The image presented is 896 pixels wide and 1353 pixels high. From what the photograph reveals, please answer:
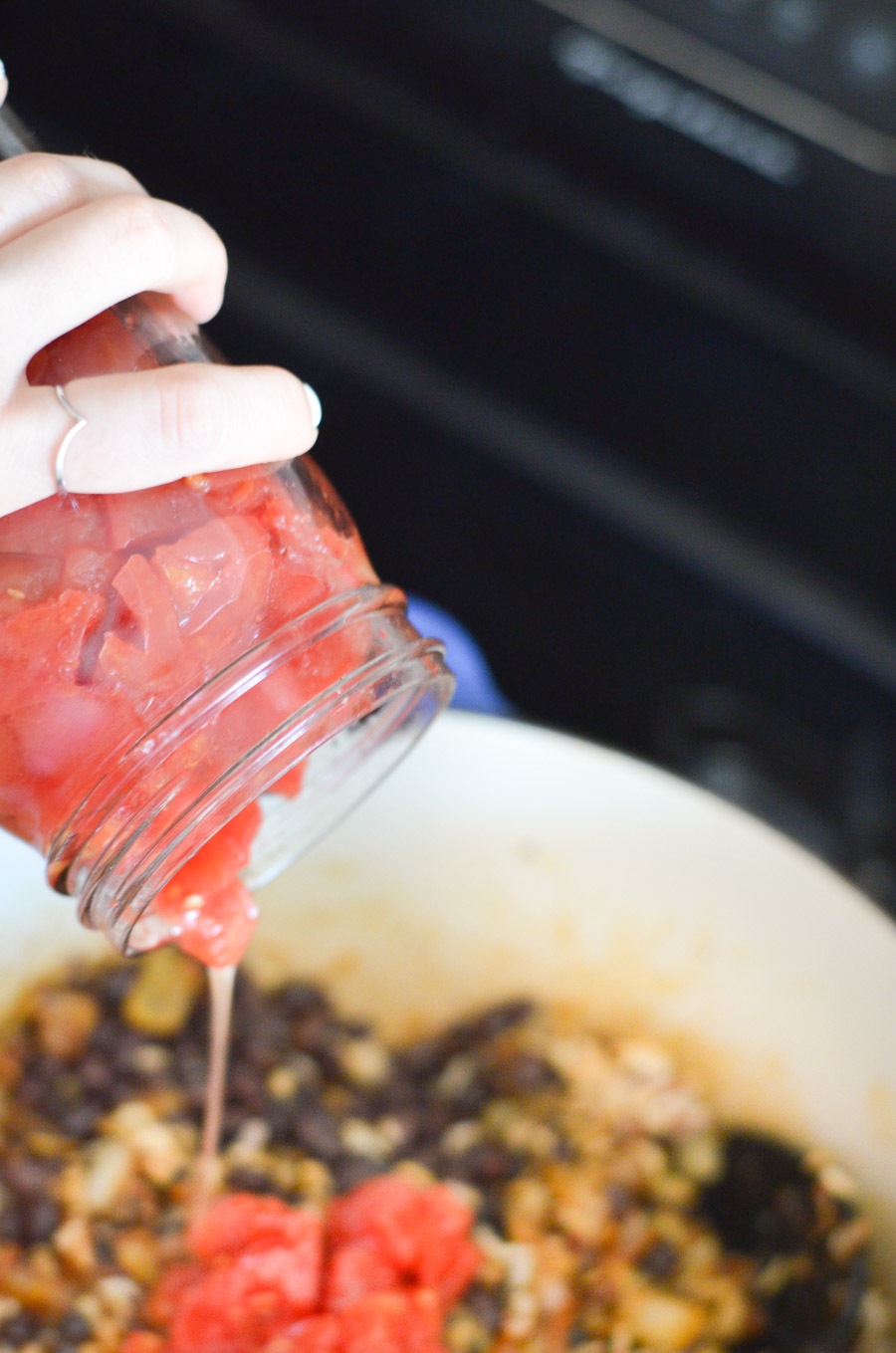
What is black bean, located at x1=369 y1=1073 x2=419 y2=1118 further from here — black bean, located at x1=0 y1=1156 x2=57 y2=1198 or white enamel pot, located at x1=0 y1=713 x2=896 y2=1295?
black bean, located at x1=0 y1=1156 x2=57 y2=1198

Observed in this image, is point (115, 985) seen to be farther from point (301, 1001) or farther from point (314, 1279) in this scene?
point (314, 1279)

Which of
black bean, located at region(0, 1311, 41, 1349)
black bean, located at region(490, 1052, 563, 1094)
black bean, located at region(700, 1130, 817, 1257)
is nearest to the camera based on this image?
black bean, located at region(0, 1311, 41, 1349)

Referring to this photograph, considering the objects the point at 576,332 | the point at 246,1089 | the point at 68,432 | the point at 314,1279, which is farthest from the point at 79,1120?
the point at 576,332

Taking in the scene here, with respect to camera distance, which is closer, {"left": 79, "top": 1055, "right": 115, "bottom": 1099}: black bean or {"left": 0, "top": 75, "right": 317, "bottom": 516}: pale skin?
{"left": 0, "top": 75, "right": 317, "bottom": 516}: pale skin

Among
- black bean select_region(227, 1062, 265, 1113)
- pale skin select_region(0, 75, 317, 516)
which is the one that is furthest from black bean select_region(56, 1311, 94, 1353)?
pale skin select_region(0, 75, 317, 516)

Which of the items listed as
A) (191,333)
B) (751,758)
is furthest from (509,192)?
(751,758)

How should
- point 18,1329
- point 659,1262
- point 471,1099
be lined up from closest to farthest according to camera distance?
point 18,1329 < point 659,1262 < point 471,1099

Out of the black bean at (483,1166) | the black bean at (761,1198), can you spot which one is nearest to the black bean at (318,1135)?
the black bean at (483,1166)
